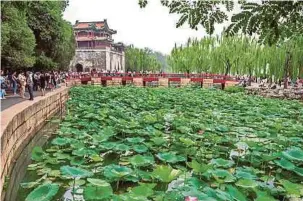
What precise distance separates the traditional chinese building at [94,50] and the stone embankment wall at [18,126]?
38478 millimetres

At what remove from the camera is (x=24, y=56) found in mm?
15539

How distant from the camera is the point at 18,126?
6.55m

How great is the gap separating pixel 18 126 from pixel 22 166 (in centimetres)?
100

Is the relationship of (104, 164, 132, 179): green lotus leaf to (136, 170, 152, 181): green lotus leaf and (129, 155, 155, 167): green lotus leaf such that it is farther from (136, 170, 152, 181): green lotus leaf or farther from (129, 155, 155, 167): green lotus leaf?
(129, 155, 155, 167): green lotus leaf

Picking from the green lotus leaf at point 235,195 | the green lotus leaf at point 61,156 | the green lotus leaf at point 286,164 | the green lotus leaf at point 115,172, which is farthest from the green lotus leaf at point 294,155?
the green lotus leaf at point 61,156

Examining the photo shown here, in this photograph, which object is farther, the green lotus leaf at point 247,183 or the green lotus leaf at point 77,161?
the green lotus leaf at point 77,161

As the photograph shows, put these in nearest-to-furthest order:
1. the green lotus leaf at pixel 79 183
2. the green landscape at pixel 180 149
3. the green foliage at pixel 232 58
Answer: the green landscape at pixel 180 149 < the green lotus leaf at pixel 79 183 < the green foliage at pixel 232 58

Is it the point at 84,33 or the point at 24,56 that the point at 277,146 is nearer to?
the point at 24,56

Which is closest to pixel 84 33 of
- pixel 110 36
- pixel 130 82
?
pixel 110 36

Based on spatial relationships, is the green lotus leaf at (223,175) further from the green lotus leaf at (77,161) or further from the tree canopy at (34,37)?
the tree canopy at (34,37)

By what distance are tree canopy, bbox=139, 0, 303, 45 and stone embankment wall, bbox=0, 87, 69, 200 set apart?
2766 mm

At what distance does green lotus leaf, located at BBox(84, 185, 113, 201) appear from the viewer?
328 cm

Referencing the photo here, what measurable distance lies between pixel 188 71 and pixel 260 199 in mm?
39625

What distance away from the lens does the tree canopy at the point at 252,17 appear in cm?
229
